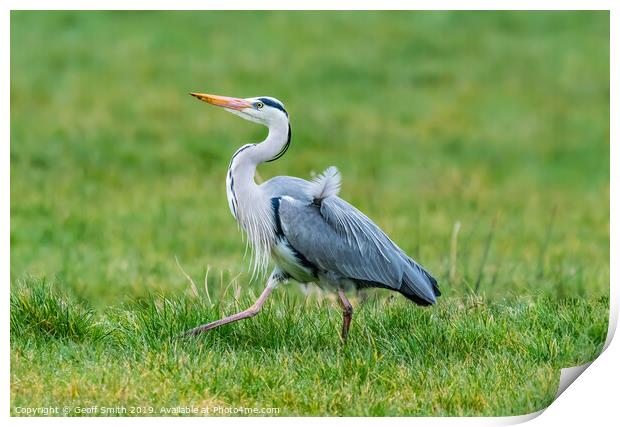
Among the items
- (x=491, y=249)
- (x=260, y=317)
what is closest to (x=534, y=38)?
(x=491, y=249)

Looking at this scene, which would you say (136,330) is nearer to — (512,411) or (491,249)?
(512,411)

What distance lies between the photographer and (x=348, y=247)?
16.9 feet

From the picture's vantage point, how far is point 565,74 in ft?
23.3

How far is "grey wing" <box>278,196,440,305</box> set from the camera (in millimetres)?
5078

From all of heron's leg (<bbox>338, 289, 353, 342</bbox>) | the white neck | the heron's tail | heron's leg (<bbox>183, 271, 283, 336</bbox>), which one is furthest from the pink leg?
the heron's tail

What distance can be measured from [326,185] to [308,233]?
22cm

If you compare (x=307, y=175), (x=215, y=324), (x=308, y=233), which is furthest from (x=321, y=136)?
(x=215, y=324)

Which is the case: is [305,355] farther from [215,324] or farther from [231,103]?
[231,103]

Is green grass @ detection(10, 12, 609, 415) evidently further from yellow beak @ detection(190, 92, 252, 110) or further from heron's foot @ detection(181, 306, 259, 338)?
yellow beak @ detection(190, 92, 252, 110)

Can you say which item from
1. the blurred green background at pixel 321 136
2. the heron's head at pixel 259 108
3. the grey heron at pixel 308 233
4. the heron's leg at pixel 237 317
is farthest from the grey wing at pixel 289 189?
the blurred green background at pixel 321 136

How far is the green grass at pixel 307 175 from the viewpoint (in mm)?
4918

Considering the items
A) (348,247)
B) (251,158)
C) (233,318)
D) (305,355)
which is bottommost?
(305,355)

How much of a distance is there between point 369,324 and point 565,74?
2636 millimetres

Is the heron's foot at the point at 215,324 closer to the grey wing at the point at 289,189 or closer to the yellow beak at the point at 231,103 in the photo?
the grey wing at the point at 289,189
